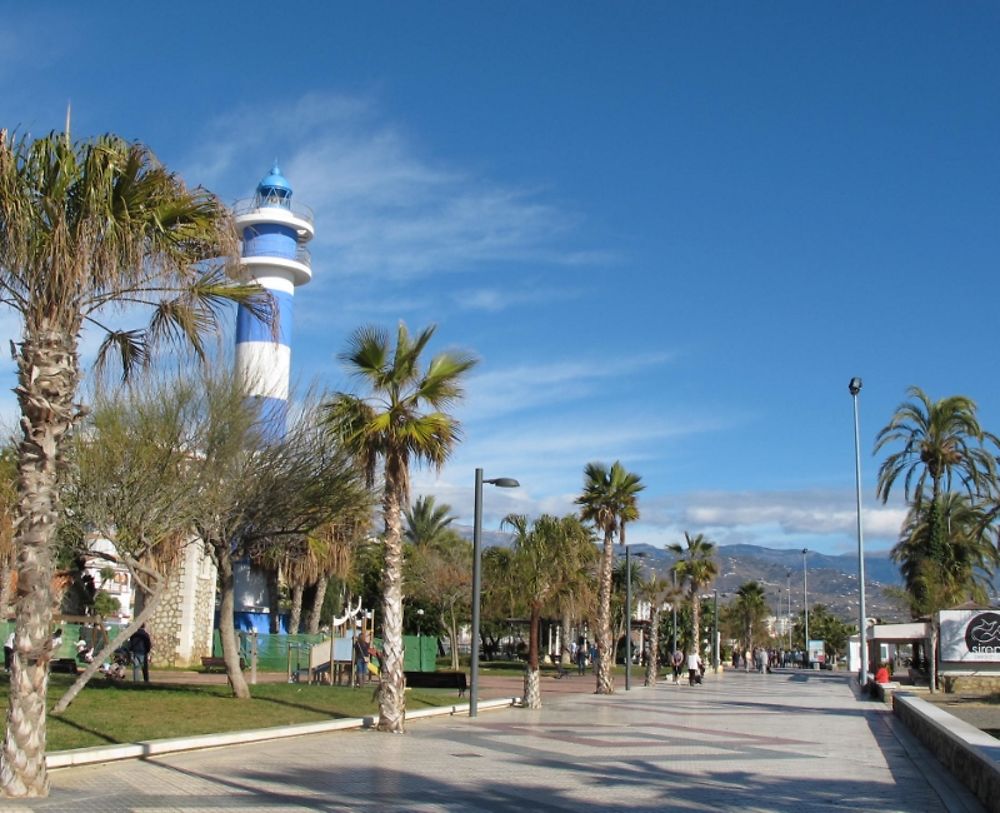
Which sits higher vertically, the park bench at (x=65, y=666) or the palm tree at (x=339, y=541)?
the palm tree at (x=339, y=541)

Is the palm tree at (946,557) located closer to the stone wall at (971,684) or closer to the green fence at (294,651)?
the stone wall at (971,684)

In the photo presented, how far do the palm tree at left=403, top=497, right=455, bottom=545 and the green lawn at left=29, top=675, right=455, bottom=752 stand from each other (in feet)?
152

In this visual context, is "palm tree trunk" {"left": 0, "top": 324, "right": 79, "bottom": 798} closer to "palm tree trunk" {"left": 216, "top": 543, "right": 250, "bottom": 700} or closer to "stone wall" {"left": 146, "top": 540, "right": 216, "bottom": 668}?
"palm tree trunk" {"left": 216, "top": 543, "right": 250, "bottom": 700}

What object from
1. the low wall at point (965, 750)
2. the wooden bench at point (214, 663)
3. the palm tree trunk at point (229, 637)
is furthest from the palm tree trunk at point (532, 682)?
the wooden bench at point (214, 663)

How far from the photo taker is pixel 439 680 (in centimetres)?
2794

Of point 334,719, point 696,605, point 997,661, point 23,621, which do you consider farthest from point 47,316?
point 696,605

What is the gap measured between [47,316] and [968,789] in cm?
1069

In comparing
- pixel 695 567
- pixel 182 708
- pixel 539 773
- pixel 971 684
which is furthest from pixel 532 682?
pixel 695 567

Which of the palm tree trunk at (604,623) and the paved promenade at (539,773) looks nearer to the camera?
the paved promenade at (539,773)

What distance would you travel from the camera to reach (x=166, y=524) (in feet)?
68.7

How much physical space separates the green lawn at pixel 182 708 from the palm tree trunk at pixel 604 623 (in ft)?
26.4

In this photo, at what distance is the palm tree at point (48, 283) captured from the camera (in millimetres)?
10297

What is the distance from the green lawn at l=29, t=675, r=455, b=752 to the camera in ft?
50.4

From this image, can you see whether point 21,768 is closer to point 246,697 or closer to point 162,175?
point 162,175
